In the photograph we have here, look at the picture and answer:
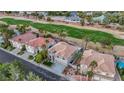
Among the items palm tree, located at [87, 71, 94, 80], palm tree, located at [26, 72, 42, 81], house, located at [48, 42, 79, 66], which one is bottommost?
palm tree, located at [26, 72, 42, 81]

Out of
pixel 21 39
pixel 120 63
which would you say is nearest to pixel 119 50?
pixel 120 63

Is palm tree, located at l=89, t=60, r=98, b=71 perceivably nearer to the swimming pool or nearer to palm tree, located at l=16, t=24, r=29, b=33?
the swimming pool

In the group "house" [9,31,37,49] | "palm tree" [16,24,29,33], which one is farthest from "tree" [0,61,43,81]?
"palm tree" [16,24,29,33]

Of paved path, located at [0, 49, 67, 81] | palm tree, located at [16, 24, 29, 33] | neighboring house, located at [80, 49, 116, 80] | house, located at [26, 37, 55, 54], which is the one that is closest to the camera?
neighboring house, located at [80, 49, 116, 80]

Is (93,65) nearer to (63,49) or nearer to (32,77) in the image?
(63,49)

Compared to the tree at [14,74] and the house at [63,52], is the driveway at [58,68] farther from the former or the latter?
the tree at [14,74]

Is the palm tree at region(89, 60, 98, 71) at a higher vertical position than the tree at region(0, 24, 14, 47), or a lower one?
lower

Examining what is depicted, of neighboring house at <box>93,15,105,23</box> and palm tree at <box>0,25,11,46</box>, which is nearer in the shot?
neighboring house at <box>93,15,105,23</box>
